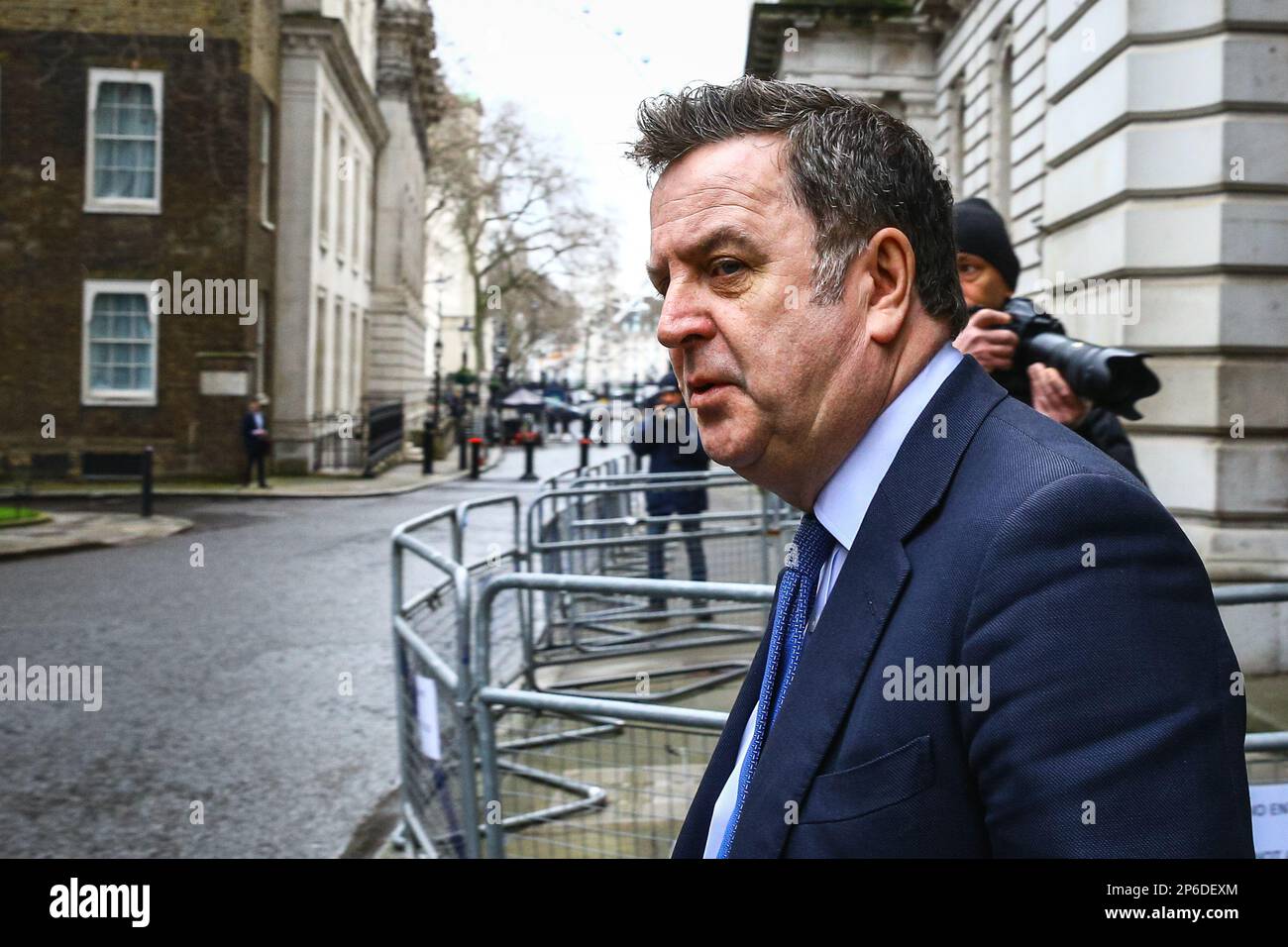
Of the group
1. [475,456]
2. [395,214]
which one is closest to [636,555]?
[475,456]

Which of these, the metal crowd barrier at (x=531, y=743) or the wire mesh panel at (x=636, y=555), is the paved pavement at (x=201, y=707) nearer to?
the wire mesh panel at (x=636, y=555)

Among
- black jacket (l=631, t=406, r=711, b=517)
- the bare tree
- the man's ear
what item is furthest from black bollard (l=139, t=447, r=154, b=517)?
the bare tree

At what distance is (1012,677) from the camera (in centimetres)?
125

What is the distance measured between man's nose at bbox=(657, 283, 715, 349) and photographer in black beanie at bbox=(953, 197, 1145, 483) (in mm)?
1736

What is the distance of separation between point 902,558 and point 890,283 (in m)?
0.36

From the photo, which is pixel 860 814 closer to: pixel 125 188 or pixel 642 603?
pixel 642 603

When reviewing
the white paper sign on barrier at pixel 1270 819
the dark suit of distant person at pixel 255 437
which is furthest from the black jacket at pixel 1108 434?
the dark suit of distant person at pixel 255 437

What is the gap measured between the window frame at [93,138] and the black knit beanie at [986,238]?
25983mm

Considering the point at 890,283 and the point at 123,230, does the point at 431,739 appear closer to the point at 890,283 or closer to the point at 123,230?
the point at 890,283

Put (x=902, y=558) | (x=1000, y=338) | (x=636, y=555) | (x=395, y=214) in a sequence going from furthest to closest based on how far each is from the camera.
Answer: (x=395, y=214) → (x=636, y=555) → (x=1000, y=338) → (x=902, y=558)

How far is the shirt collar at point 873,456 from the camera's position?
1.57 m

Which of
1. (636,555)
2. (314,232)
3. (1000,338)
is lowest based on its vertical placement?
(636,555)

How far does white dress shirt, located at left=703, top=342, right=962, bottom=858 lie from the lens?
1.57 meters
